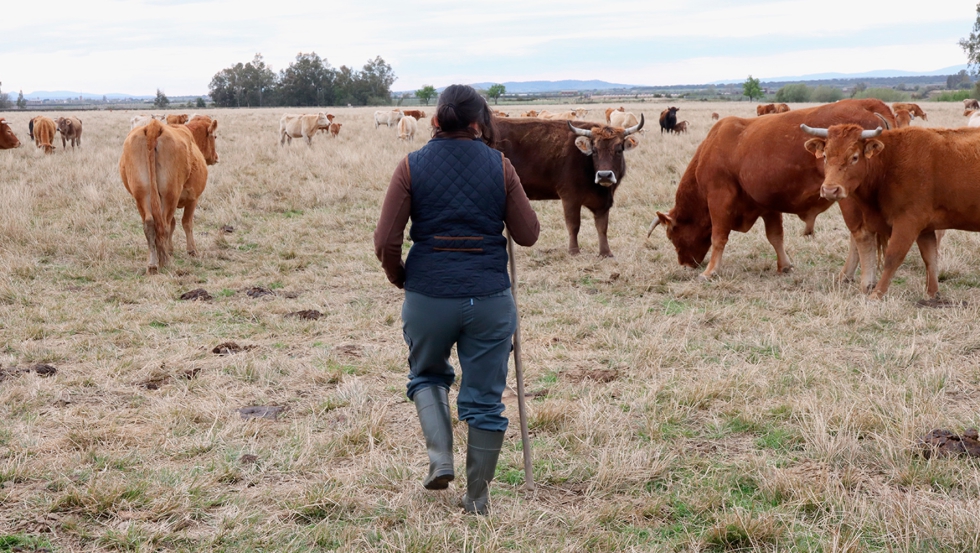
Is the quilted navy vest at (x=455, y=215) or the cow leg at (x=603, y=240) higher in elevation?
the quilted navy vest at (x=455, y=215)

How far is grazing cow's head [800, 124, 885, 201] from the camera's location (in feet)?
22.8

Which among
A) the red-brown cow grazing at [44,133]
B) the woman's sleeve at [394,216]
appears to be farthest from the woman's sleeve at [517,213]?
the red-brown cow grazing at [44,133]

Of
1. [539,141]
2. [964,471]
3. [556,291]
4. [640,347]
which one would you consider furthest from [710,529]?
[539,141]

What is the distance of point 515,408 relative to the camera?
4.87 m

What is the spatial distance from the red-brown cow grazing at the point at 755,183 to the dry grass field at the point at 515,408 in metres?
0.40

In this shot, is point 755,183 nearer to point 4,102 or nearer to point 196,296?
point 196,296

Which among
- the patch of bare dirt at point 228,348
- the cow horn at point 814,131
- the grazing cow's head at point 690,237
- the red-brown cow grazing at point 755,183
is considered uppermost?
the cow horn at point 814,131

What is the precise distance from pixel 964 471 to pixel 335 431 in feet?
10.0

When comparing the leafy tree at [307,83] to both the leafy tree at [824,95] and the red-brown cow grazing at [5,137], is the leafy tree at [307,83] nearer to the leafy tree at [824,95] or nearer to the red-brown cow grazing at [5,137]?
the leafy tree at [824,95]

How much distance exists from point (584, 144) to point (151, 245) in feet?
16.0

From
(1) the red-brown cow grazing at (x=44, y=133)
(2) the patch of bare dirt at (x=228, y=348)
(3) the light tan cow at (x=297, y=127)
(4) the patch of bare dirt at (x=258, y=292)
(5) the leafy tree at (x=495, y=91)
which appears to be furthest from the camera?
(5) the leafy tree at (x=495, y=91)

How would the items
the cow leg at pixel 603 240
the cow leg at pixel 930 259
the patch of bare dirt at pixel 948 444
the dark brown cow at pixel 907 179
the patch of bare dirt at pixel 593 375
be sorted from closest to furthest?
1. the patch of bare dirt at pixel 948 444
2. the patch of bare dirt at pixel 593 375
3. the dark brown cow at pixel 907 179
4. the cow leg at pixel 930 259
5. the cow leg at pixel 603 240

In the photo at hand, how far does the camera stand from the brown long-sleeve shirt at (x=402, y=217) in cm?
333

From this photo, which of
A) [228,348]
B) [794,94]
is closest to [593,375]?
[228,348]
